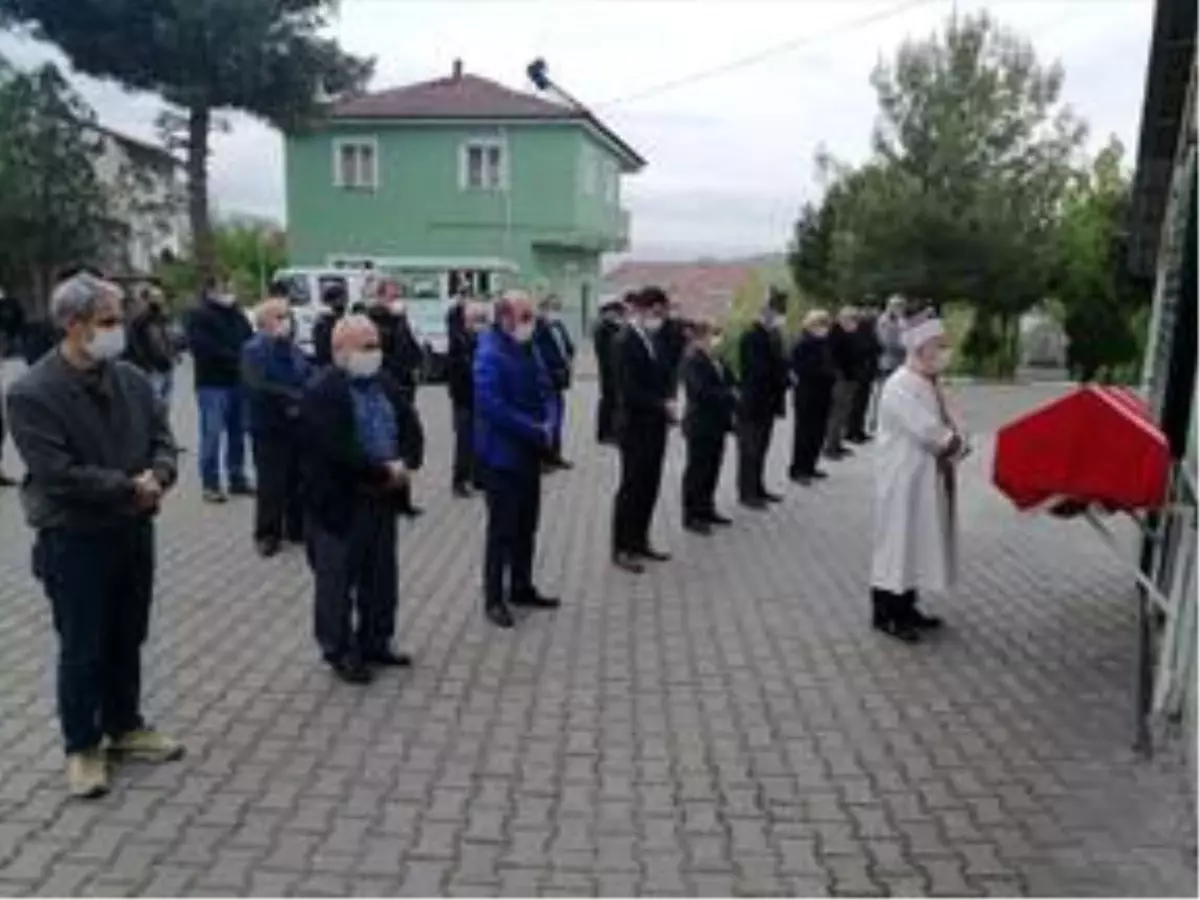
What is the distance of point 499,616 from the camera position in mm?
8617

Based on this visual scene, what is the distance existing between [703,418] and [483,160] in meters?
35.5

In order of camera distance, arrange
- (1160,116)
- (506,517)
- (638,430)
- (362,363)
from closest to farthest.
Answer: (362,363)
(506,517)
(638,430)
(1160,116)

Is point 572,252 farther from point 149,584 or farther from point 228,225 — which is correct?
point 149,584

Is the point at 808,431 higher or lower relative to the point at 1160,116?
lower

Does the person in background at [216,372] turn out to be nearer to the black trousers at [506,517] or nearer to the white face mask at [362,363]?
the black trousers at [506,517]

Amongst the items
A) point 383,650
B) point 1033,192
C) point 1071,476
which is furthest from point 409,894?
point 1033,192

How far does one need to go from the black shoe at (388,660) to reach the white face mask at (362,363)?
1.34m

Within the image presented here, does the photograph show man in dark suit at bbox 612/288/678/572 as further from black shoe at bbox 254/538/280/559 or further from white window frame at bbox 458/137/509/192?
white window frame at bbox 458/137/509/192

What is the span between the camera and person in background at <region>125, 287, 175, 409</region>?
13430 mm

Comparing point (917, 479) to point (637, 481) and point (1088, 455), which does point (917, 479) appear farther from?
point (637, 481)

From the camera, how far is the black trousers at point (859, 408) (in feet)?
58.9

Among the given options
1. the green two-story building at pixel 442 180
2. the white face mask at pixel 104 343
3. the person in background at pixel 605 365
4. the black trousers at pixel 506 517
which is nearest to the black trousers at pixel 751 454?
the person in background at pixel 605 365

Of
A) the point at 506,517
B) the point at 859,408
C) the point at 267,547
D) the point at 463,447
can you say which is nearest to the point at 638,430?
the point at 506,517

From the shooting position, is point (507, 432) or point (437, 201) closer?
point (507, 432)
